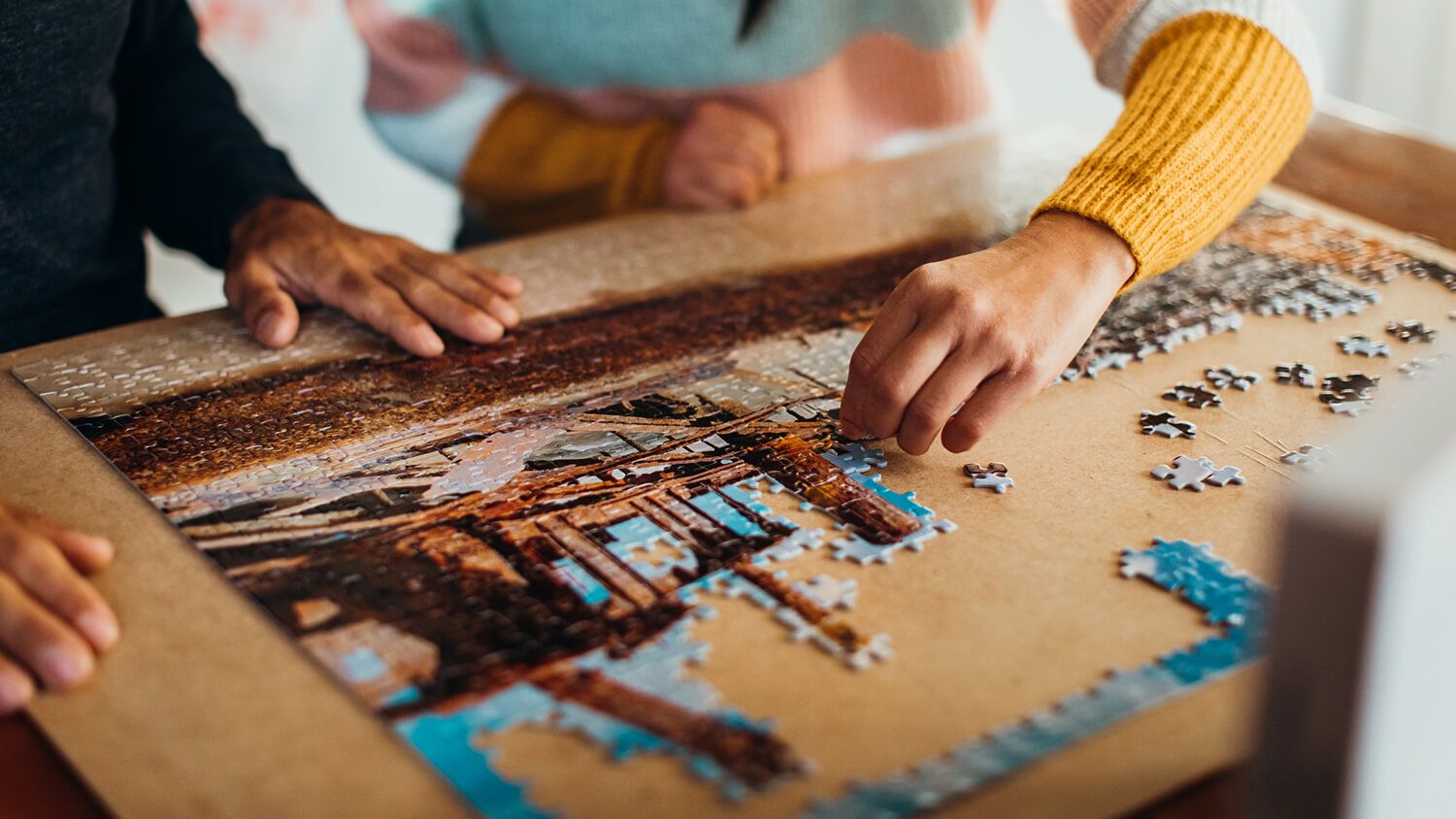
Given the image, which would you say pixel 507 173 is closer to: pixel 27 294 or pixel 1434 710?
pixel 27 294

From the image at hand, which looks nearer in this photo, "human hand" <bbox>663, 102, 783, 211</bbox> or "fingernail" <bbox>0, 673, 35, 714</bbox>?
"fingernail" <bbox>0, 673, 35, 714</bbox>

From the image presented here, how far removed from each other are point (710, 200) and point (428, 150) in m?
0.48

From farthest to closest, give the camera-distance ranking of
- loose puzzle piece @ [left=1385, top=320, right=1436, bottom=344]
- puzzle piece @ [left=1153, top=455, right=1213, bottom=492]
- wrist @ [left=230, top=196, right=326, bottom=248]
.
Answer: wrist @ [left=230, top=196, right=326, bottom=248] → loose puzzle piece @ [left=1385, top=320, right=1436, bottom=344] → puzzle piece @ [left=1153, top=455, right=1213, bottom=492]

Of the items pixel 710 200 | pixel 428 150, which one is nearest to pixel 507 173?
pixel 428 150

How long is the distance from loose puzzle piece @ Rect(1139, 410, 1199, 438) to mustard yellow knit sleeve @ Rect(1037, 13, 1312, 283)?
0.14 metres

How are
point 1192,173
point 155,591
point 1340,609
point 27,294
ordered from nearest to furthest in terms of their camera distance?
point 1340,609, point 155,591, point 1192,173, point 27,294

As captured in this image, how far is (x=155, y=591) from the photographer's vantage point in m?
0.87

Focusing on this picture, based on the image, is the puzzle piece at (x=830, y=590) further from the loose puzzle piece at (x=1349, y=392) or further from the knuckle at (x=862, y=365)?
the loose puzzle piece at (x=1349, y=392)

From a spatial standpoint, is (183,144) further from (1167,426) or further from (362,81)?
(362,81)

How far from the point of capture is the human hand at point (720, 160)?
1603mm

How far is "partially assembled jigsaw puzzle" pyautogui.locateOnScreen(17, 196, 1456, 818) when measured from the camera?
0.75m

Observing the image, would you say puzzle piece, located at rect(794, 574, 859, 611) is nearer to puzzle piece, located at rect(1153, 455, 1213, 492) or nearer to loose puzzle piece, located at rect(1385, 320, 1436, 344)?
puzzle piece, located at rect(1153, 455, 1213, 492)

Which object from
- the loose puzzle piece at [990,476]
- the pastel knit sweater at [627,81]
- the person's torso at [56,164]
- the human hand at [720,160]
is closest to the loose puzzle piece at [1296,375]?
the loose puzzle piece at [990,476]

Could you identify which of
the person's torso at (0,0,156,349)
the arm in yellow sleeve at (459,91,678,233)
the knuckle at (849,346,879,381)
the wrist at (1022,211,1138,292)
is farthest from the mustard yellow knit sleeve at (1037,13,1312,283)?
the person's torso at (0,0,156,349)
